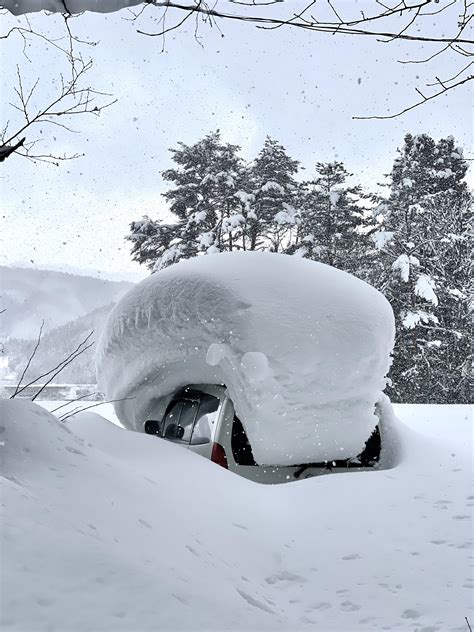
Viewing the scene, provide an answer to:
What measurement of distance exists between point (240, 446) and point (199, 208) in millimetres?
20877

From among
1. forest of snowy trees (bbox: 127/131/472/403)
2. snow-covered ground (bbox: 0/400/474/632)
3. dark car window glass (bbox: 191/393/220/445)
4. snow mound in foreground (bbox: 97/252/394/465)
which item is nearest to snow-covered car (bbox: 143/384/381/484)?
dark car window glass (bbox: 191/393/220/445)

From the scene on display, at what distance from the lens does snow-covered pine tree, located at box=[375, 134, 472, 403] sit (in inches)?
861

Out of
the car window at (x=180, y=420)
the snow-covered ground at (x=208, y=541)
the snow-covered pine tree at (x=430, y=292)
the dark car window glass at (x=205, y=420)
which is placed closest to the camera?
the snow-covered ground at (x=208, y=541)

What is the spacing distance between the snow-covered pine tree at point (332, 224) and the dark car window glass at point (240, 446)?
66.3 ft

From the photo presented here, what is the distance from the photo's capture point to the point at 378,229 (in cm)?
2564

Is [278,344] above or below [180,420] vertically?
above

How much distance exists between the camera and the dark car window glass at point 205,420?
16.7 ft

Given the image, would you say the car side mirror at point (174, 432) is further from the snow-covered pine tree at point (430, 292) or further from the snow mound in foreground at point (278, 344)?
the snow-covered pine tree at point (430, 292)

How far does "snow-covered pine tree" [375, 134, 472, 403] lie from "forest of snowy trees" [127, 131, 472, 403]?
0.14 feet

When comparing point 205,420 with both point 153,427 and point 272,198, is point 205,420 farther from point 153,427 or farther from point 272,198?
point 272,198

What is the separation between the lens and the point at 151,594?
6.72 feet

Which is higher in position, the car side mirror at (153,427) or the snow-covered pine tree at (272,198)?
the snow-covered pine tree at (272,198)

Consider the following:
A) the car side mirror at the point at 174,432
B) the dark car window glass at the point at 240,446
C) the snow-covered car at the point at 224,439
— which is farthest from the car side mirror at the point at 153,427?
the dark car window glass at the point at 240,446

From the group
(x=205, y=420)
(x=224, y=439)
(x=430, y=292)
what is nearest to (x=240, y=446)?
(x=224, y=439)
